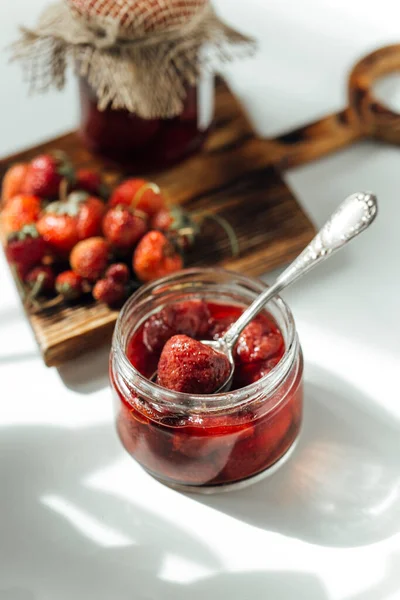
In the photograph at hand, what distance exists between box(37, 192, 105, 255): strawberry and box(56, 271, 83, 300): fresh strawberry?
0.06 meters

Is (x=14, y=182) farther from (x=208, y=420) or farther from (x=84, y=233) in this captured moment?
(x=208, y=420)

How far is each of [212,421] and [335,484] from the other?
0.81ft

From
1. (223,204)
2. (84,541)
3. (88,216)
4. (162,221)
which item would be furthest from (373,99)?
(84,541)

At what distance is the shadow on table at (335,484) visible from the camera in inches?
49.8

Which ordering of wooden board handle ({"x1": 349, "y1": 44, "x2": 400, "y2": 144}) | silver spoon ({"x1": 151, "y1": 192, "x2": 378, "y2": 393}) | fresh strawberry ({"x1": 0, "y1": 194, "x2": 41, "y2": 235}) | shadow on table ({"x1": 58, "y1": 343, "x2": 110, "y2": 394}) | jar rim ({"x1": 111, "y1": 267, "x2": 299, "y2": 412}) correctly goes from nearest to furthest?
jar rim ({"x1": 111, "y1": 267, "x2": 299, "y2": 412}), silver spoon ({"x1": 151, "y1": 192, "x2": 378, "y2": 393}), shadow on table ({"x1": 58, "y1": 343, "x2": 110, "y2": 394}), fresh strawberry ({"x1": 0, "y1": 194, "x2": 41, "y2": 235}), wooden board handle ({"x1": 349, "y1": 44, "x2": 400, "y2": 144})

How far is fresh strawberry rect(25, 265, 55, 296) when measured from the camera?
150 centimetres

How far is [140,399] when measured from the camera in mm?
1229

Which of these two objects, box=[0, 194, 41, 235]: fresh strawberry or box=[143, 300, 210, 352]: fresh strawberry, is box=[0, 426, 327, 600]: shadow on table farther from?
box=[0, 194, 41, 235]: fresh strawberry

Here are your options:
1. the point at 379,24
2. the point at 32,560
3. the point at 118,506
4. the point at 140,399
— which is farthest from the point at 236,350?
the point at 379,24

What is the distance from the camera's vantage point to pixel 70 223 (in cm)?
153

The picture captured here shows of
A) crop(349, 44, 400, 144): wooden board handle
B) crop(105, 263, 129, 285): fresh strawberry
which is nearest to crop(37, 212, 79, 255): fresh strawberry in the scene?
crop(105, 263, 129, 285): fresh strawberry

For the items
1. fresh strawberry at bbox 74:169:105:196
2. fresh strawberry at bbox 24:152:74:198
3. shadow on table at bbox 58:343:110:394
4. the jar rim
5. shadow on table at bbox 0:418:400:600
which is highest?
fresh strawberry at bbox 24:152:74:198

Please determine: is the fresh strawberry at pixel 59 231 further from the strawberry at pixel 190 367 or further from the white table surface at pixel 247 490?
the strawberry at pixel 190 367

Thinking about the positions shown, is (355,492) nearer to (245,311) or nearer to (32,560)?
(245,311)
